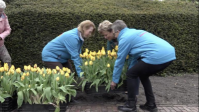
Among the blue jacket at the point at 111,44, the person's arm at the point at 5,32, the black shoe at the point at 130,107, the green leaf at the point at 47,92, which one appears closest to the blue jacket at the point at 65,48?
the blue jacket at the point at 111,44

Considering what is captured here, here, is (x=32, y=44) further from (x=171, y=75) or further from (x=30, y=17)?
(x=171, y=75)

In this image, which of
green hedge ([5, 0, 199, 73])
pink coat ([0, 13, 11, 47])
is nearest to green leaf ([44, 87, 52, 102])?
pink coat ([0, 13, 11, 47])

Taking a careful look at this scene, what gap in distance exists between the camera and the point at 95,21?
18.6 ft

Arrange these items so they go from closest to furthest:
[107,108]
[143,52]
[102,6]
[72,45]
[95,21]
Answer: [143,52] < [72,45] < [107,108] < [95,21] < [102,6]

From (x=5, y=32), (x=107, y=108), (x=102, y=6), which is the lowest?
(x=107, y=108)

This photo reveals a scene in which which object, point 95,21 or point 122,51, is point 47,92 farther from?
point 95,21

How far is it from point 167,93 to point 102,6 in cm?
325

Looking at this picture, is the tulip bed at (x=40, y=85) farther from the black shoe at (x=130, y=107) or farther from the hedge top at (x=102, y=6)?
the hedge top at (x=102, y=6)

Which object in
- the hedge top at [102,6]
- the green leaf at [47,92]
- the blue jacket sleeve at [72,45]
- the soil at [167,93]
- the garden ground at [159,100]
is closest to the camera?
the green leaf at [47,92]

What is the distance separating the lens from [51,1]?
20.8ft

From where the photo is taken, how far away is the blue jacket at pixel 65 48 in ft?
11.3

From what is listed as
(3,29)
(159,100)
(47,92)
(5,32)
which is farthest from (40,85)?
(159,100)

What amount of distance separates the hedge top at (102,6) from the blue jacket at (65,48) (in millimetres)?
2112

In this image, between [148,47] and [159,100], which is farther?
[159,100]
